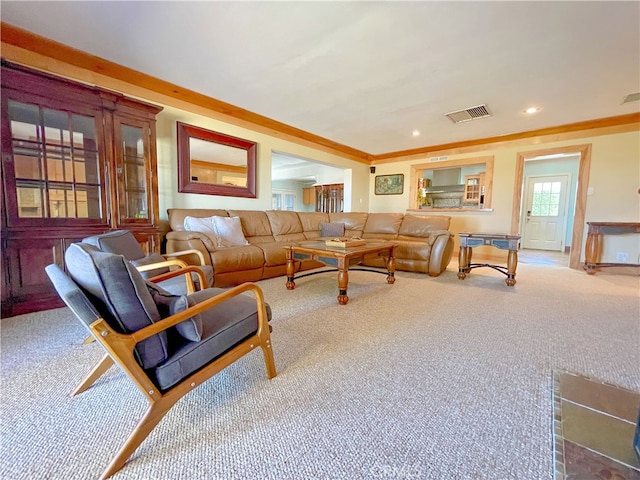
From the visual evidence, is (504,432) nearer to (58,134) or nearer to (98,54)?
(58,134)

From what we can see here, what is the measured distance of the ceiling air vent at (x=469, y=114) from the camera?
3743 mm

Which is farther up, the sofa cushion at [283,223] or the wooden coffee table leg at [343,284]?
the sofa cushion at [283,223]

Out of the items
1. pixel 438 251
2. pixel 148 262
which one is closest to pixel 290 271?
pixel 148 262

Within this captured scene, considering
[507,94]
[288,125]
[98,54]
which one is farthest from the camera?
[288,125]

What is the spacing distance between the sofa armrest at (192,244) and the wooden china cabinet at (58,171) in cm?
26

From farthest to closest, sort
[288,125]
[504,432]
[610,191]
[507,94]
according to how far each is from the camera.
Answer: [288,125] < [610,191] < [507,94] < [504,432]

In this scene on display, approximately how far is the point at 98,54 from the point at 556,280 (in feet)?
19.7

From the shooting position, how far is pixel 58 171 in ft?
7.85

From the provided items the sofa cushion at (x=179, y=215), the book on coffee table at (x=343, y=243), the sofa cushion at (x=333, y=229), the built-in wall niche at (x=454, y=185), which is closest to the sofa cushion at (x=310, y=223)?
the sofa cushion at (x=333, y=229)

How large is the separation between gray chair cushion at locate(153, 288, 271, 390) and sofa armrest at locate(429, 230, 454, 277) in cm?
295

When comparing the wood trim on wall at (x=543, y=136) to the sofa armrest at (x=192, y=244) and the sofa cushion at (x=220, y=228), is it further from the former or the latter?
the sofa armrest at (x=192, y=244)

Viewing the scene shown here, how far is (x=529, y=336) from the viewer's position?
194cm

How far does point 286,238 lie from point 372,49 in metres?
2.72

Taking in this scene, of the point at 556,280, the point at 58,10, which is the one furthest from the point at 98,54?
the point at 556,280
